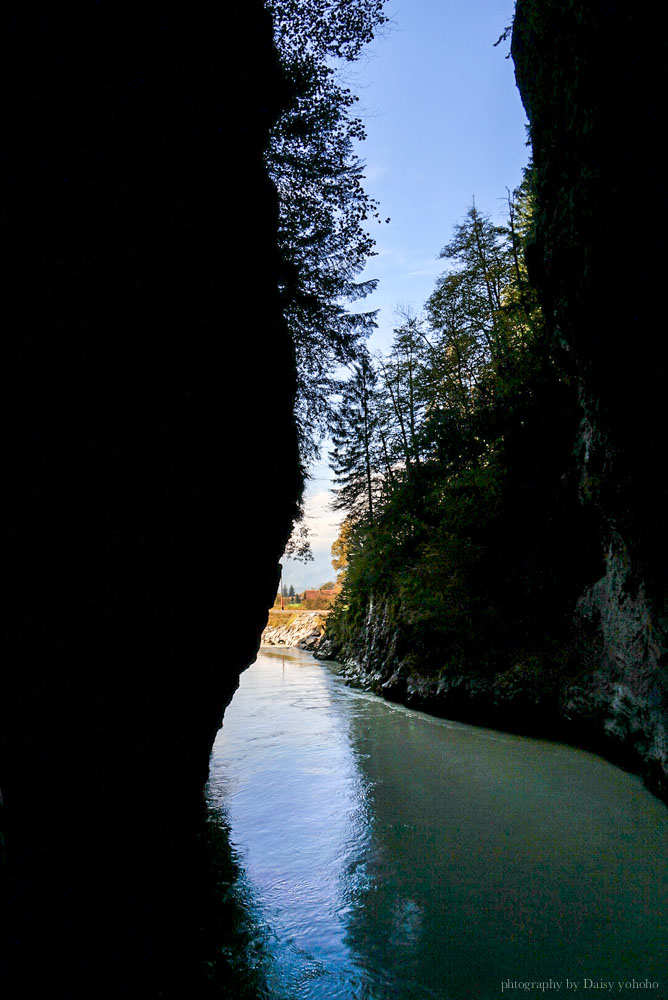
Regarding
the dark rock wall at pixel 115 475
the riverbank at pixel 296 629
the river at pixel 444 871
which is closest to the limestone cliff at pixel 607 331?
the river at pixel 444 871

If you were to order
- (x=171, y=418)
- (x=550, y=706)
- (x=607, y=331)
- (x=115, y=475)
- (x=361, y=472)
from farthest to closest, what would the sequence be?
(x=361, y=472) < (x=550, y=706) < (x=607, y=331) < (x=171, y=418) < (x=115, y=475)

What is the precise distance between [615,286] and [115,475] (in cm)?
412

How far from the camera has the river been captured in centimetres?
276

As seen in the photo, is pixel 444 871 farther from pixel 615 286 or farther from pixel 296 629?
pixel 296 629

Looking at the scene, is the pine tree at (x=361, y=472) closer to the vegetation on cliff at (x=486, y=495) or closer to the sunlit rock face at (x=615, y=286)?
the vegetation on cliff at (x=486, y=495)

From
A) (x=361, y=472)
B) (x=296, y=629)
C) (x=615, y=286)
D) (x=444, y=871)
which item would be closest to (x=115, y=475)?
(x=444, y=871)

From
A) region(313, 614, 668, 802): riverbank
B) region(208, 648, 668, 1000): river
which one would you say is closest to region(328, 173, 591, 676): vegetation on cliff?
region(313, 614, 668, 802): riverbank

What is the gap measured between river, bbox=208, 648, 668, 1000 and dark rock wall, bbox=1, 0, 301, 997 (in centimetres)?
78

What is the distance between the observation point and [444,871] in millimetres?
3852

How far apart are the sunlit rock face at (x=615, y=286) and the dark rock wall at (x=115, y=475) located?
3043 mm

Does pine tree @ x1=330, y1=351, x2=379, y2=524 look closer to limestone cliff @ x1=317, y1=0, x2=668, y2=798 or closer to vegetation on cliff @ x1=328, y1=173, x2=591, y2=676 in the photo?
vegetation on cliff @ x1=328, y1=173, x2=591, y2=676

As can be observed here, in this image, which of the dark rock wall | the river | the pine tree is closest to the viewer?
the dark rock wall

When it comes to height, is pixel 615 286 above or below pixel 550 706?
above

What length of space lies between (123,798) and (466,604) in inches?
337
